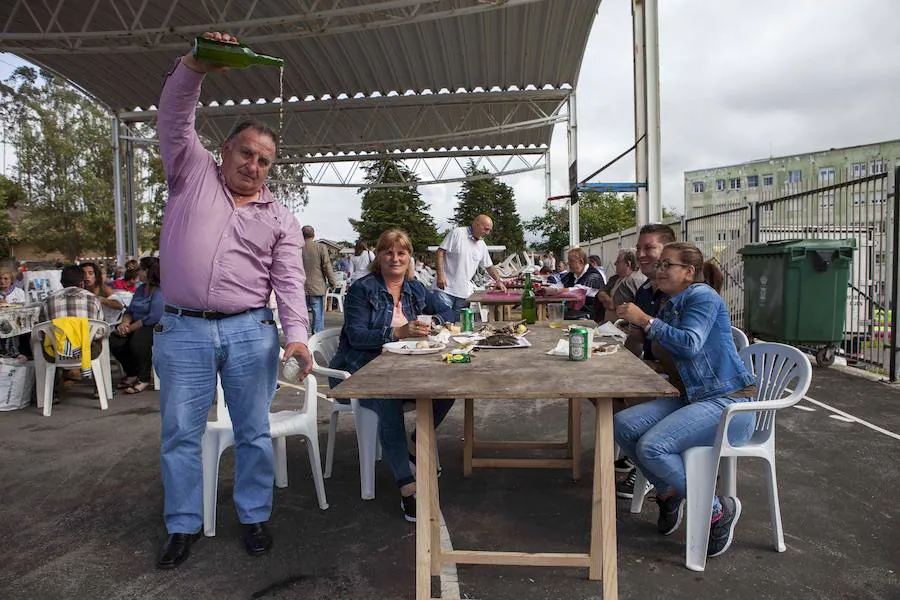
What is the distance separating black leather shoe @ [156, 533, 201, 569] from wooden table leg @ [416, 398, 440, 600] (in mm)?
1063

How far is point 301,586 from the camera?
2289 millimetres

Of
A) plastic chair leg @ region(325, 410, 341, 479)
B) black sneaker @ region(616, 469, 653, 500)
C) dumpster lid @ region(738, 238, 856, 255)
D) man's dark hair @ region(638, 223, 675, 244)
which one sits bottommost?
black sneaker @ region(616, 469, 653, 500)

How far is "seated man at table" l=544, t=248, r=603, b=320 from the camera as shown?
6379 millimetres

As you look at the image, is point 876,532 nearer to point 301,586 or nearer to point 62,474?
point 301,586

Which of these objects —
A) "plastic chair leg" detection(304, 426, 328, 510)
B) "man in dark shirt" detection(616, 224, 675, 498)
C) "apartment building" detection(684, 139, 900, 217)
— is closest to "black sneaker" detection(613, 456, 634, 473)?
"man in dark shirt" detection(616, 224, 675, 498)

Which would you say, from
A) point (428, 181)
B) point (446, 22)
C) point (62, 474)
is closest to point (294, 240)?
point (62, 474)

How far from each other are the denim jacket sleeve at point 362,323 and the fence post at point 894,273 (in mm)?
4729

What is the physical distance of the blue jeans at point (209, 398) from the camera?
243 cm

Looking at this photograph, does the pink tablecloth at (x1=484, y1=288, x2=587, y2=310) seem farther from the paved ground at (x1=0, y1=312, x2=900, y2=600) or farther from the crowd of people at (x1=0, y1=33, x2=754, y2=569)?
the crowd of people at (x1=0, y1=33, x2=754, y2=569)

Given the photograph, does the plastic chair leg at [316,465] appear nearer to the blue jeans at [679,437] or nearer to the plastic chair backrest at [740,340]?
the blue jeans at [679,437]

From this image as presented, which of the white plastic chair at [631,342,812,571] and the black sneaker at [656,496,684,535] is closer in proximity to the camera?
the white plastic chair at [631,342,812,571]

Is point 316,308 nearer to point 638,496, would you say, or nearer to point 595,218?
point 638,496

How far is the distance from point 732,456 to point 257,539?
201 centimetres

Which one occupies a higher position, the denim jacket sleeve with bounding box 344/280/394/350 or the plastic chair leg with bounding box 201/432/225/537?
the denim jacket sleeve with bounding box 344/280/394/350
